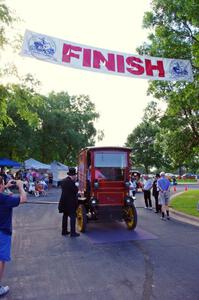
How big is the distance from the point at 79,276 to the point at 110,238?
12.2ft

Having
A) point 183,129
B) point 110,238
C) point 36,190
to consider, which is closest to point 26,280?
point 110,238

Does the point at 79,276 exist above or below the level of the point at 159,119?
below

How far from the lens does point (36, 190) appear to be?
2759 centimetres

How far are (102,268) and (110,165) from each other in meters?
5.29

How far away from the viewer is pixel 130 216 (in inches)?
452

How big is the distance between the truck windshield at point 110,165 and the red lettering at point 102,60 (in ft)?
8.96

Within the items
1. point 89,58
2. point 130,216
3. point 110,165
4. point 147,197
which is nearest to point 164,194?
point 130,216

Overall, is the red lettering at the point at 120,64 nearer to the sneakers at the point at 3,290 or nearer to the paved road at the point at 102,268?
the paved road at the point at 102,268

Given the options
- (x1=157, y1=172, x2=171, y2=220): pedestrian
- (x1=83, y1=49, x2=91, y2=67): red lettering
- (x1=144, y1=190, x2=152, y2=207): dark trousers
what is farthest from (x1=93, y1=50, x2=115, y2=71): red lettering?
(x1=144, y1=190, x2=152, y2=207): dark trousers

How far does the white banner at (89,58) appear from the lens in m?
10.4

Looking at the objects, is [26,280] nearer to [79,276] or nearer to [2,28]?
[79,276]

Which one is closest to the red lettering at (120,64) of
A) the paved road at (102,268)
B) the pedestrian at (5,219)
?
the paved road at (102,268)

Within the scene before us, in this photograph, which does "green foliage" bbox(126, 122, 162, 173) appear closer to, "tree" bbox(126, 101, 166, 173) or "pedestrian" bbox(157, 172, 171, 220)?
"tree" bbox(126, 101, 166, 173)

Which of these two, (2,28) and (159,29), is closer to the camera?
(2,28)
